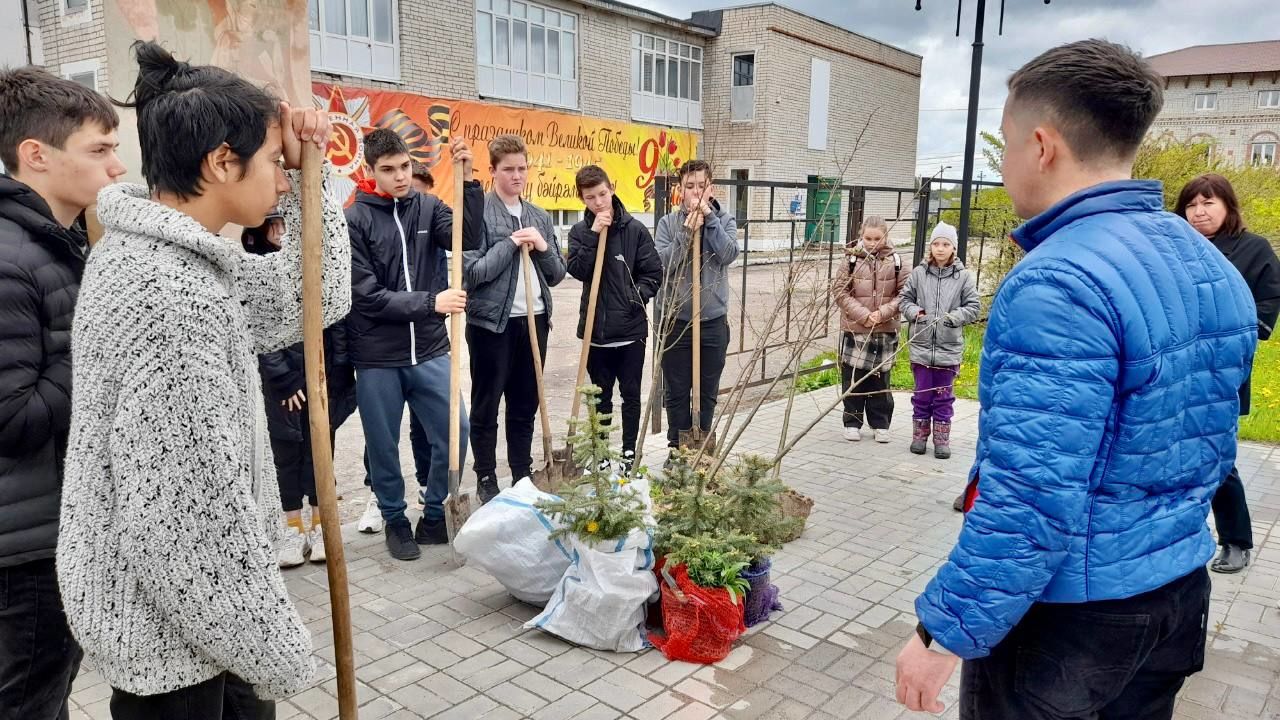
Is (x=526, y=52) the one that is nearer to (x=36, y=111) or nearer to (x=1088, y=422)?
(x=36, y=111)

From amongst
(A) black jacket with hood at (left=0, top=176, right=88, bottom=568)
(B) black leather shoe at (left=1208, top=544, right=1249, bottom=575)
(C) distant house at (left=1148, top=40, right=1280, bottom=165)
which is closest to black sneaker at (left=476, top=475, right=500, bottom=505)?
(A) black jacket with hood at (left=0, top=176, right=88, bottom=568)

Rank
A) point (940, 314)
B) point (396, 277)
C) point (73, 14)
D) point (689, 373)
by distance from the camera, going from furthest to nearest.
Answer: point (73, 14) < point (940, 314) < point (689, 373) < point (396, 277)

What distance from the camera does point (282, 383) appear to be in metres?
4.11

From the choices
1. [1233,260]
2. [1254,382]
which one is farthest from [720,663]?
[1254,382]

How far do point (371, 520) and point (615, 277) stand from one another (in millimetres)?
2059

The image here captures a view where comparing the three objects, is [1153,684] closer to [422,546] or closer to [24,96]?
[24,96]

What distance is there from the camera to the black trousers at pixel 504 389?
199 inches

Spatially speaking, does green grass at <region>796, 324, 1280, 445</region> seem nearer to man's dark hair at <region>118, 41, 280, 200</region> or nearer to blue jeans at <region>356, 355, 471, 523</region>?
blue jeans at <region>356, 355, 471, 523</region>

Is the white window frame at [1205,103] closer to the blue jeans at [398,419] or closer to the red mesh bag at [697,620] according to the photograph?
the blue jeans at [398,419]

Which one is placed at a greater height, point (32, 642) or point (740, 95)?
point (740, 95)

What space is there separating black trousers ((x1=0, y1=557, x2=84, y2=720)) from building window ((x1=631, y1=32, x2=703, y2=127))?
25.7m

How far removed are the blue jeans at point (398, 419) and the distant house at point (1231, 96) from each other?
6552 centimetres

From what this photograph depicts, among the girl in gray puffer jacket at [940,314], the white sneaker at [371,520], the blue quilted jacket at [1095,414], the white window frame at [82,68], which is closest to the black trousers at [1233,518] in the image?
the girl in gray puffer jacket at [940,314]

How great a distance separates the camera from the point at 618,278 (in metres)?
5.51
